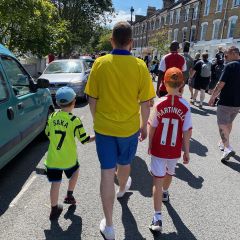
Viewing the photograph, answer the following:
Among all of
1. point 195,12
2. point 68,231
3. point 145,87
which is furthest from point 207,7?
point 68,231

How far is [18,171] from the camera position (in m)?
4.75

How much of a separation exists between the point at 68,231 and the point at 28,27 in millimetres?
9367

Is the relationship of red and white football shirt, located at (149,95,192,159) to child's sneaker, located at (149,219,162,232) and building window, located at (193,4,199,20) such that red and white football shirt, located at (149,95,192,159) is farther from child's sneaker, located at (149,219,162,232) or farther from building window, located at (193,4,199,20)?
building window, located at (193,4,199,20)

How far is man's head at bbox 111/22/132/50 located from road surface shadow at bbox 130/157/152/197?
80.7 inches

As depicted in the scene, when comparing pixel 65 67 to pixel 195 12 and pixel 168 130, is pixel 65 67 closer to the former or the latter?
pixel 168 130

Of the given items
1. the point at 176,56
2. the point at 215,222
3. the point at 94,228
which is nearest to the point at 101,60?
the point at 94,228

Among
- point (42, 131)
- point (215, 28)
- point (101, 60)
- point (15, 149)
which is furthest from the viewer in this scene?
point (215, 28)

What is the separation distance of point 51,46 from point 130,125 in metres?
11.3

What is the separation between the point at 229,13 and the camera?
108ft

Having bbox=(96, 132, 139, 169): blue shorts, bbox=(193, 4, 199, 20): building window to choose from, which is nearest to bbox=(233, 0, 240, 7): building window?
bbox=(193, 4, 199, 20): building window

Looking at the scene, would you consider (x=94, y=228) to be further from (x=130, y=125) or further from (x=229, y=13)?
(x=229, y=13)

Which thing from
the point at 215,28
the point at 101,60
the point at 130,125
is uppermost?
the point at 101,60

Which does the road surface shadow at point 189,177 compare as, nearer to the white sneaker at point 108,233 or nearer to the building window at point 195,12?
the white sneaker at point 108,233

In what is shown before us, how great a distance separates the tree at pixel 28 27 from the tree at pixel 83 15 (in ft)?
61.2
